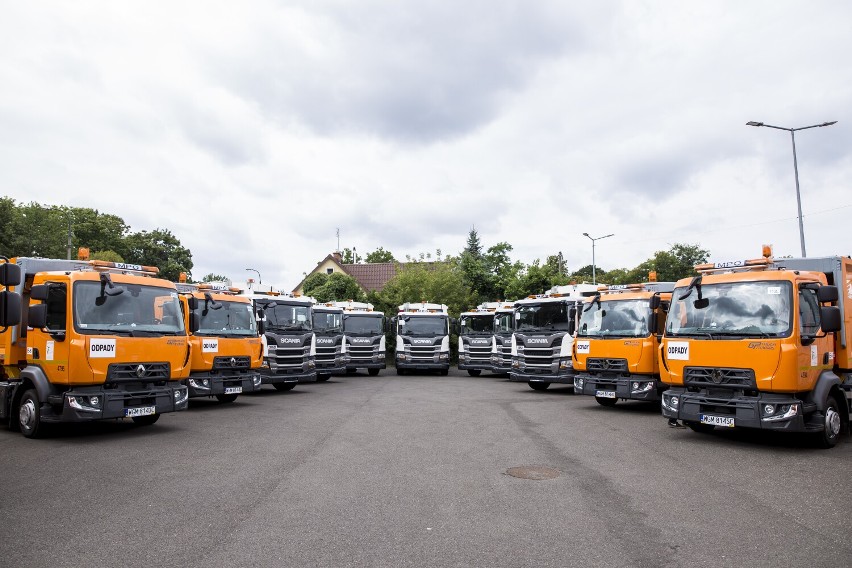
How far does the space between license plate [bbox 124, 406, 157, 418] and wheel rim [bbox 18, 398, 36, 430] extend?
59.0 inches

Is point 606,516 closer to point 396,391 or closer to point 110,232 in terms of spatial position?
point 396,391

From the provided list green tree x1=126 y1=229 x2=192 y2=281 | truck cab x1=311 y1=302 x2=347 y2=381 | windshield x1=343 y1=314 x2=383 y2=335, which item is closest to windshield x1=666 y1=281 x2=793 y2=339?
truck cab x1=311 y1=302 x2=347 y2=381

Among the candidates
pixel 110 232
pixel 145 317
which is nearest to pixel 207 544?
pixel 145 317

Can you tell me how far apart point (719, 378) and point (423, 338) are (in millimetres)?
18658

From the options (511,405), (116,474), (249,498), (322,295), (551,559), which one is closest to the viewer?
(551,559)

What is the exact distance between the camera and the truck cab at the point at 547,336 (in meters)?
18.5

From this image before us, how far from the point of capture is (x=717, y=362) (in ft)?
31.5

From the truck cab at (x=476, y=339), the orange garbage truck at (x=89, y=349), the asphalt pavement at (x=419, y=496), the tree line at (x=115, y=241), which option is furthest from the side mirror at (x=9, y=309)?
the tree line at (x=115, y=241)

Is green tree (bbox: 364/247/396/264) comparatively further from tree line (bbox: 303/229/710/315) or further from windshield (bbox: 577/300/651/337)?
windshield (bbox: 577/300/651/337)

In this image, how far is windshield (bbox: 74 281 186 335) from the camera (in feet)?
32.9

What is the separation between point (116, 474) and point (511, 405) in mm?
9815

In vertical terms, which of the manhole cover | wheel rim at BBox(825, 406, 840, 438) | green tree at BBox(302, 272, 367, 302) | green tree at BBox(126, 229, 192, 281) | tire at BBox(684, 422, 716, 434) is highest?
green tree at BBox(126, 229, 192, 281)

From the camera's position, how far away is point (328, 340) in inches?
922

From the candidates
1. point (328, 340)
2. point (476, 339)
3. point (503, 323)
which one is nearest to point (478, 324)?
point (476, 339)
